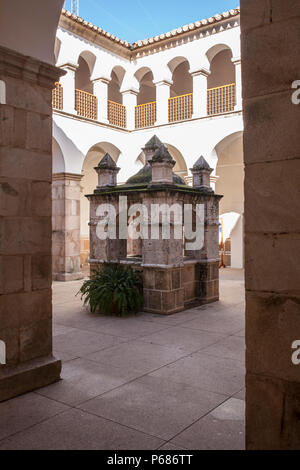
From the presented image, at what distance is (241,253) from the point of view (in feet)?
49.8

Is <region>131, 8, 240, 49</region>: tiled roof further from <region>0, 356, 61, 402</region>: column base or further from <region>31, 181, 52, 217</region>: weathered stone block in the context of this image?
<region>0, 356, 61, 402</region>: column base

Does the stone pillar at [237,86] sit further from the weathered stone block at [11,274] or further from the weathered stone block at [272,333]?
the weathered stone block at [272,333]

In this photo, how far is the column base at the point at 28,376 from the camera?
355cm

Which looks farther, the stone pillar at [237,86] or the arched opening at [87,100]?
the arched opening at [87,100]

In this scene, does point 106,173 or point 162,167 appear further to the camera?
point 106,173

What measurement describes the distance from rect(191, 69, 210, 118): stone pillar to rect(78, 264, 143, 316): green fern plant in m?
8.40

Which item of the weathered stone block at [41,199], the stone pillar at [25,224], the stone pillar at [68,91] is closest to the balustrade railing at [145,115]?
the stone pillar at [68,91]

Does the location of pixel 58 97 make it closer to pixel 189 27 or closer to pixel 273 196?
pixel 189 27

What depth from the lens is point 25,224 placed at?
3.79 m

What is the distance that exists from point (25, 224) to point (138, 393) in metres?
1.85

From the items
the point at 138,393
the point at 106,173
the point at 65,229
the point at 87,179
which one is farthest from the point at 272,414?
the point at 87,179

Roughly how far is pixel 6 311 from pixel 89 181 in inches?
561

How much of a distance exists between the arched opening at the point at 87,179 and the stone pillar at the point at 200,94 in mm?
3192
